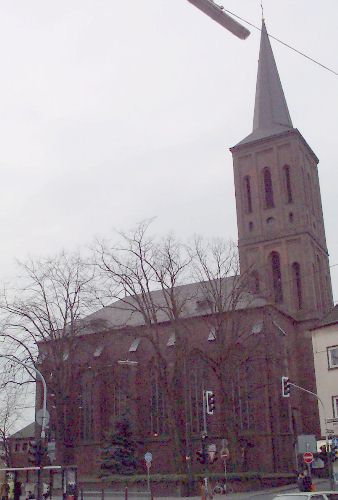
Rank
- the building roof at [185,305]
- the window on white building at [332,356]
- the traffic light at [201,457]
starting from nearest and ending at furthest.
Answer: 1. the traffic light at [201,457]
2. the window on white building at [332,356]
3. the building roof at [185,305]

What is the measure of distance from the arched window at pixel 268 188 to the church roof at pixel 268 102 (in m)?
3.02

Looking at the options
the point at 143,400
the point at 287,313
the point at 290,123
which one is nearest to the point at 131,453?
the point at 143,400

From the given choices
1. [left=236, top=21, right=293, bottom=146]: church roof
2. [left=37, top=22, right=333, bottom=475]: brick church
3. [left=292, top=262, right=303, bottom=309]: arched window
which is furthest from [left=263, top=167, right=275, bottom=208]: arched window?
[left=292, top=262, right=303, bottom=309]: arched window

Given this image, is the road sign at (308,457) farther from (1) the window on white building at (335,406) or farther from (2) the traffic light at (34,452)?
(2) the traffic light at (34,452)

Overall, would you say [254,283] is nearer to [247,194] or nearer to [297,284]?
[297,284]

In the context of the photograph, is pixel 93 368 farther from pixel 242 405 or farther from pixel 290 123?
pixel 290 123

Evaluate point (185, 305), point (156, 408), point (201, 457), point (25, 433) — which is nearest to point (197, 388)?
point (156, 408)

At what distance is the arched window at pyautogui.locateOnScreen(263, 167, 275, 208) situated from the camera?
54.9 m

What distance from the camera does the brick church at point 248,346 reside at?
43.2m

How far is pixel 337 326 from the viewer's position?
115 feet

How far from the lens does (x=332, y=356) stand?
35219mm

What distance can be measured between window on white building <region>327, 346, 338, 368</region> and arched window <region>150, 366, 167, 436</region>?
55.4ft

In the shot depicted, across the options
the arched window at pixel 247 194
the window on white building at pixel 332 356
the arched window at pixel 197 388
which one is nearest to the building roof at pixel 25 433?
the arched window at pixel 197 388

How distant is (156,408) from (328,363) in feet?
60.4
